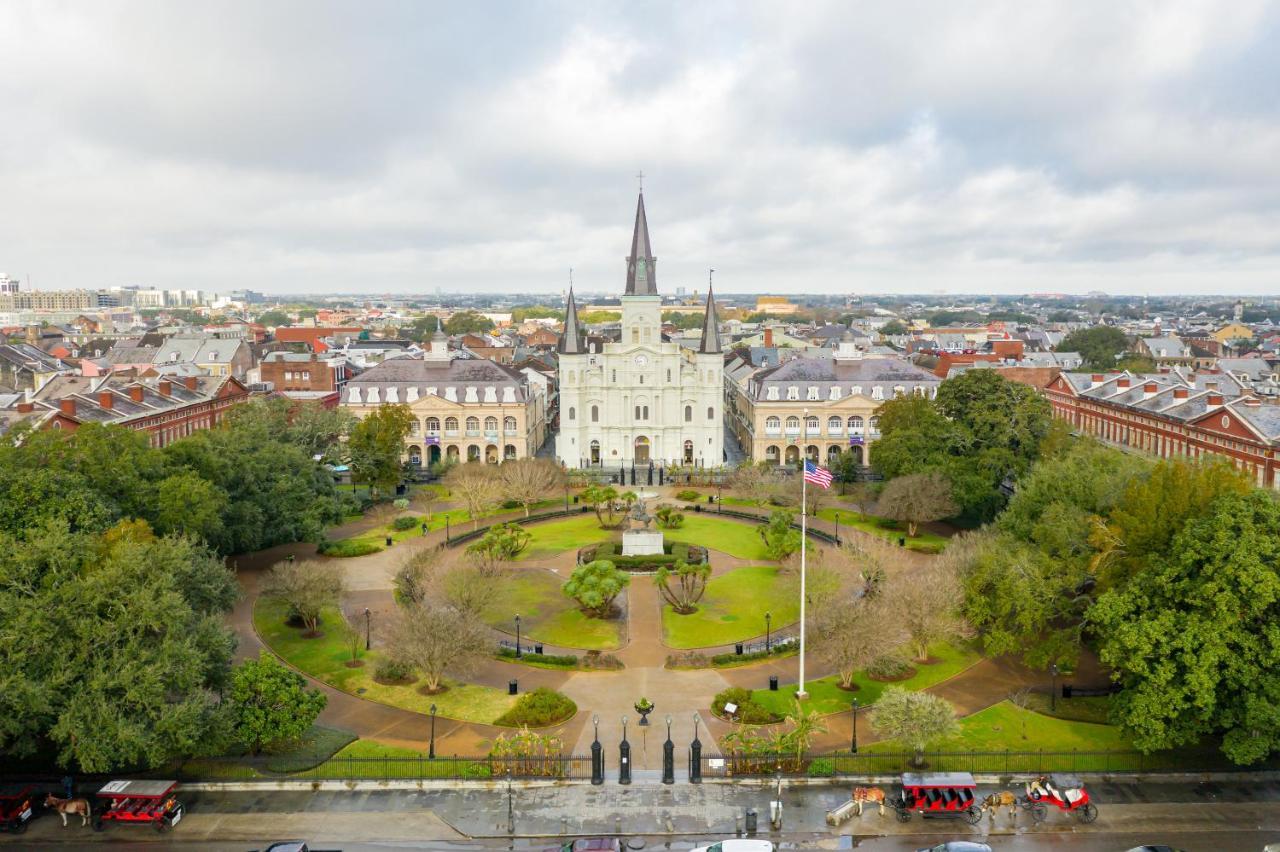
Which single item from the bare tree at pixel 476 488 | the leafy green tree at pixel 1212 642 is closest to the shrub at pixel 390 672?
the bare tree at pixel 476 488

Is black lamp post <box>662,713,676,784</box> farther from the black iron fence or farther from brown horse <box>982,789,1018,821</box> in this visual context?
brown horse <box>982,789,1018,821</box>

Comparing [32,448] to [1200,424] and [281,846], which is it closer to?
[281,846]

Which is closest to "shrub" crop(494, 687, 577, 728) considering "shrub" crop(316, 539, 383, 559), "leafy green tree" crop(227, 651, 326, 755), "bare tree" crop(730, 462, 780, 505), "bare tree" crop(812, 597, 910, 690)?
"leafy green tree" crop(227, 651, 326, 755)

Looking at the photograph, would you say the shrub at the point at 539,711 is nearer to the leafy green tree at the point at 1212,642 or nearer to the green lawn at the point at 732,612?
the green lawn at the point at 732,612

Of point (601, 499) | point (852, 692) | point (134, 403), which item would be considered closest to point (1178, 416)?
point (601, 499)

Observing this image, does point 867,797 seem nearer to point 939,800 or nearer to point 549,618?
point 939,800

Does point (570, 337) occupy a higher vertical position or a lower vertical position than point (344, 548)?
higher

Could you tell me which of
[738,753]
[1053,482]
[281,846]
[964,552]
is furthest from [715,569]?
[281,846]
